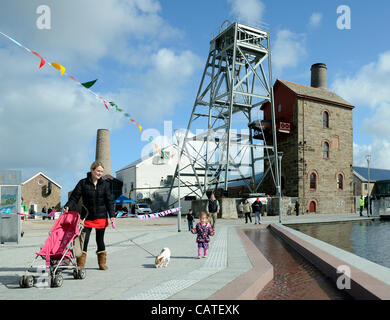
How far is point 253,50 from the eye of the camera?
3055cm

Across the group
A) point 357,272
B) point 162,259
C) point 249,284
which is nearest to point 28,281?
point 162,259

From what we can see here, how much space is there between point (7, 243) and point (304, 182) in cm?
2724

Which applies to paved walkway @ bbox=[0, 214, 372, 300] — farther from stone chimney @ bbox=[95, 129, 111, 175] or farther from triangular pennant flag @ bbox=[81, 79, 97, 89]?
stone chimney @ bbox=[95, 129, 111, 175]

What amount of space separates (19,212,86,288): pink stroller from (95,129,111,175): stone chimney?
44575 millimetres

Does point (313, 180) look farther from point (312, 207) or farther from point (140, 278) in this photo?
point (140, 278)

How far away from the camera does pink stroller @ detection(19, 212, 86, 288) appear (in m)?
4.91

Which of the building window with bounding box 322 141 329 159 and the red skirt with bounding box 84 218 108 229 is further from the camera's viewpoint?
the building window with bounding box 322 141 329 159

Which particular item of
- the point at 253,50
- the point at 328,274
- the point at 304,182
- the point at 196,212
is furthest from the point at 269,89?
the point at 328,274

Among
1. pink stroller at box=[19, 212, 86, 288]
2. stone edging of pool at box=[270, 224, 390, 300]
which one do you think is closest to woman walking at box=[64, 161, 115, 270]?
pink stroller at box=[19, 212, 86, 288]

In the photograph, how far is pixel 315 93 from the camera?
36.2 metres

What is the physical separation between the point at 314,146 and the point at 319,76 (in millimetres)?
12099

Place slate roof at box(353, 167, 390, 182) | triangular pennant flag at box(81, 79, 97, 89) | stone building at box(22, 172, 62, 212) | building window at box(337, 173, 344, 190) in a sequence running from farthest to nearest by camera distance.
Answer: slate roof at box(353, 167, 390, 182) → stone building at box(22, 172, 62, 212) → building window at box(337, 173, 344, 190) → triangular pennant flag at box(81, 79, 97, 89)
